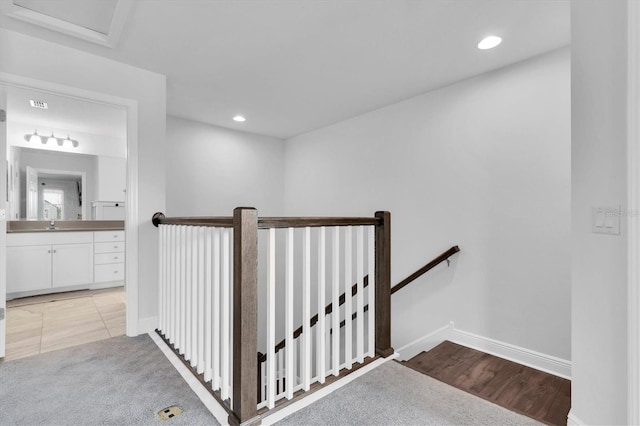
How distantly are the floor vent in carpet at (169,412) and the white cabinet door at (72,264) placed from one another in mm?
3721

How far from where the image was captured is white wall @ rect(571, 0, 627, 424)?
45.6 inches

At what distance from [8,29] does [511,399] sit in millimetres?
4068

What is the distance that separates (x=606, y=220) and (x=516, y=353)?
164cm

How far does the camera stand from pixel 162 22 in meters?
1.97

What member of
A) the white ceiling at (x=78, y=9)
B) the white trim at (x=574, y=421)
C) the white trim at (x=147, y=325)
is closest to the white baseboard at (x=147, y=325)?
the white trim at (x=147, y=325)

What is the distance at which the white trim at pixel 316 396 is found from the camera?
143cm

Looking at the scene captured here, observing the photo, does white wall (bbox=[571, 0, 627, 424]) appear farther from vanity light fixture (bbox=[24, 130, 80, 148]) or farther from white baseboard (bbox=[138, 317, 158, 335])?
vanity light fixture (bbox=[24, 130, 80, 148])

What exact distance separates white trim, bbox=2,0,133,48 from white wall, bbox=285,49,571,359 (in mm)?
2540

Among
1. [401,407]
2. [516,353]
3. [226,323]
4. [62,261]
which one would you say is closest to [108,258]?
[62,261]

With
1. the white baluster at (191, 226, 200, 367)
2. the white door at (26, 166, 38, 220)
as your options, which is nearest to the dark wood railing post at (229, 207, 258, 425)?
the white baluster at (191, 226, 200, 367)

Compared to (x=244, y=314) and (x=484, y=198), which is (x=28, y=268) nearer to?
(x=244, y=314)

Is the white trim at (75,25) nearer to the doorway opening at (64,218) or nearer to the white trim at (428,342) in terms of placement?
the doorway opening at (64,218)

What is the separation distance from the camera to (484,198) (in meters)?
2.61

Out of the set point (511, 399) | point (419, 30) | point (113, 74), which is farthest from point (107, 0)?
point (511, 399)
